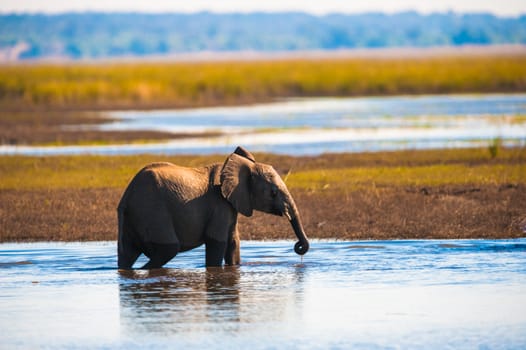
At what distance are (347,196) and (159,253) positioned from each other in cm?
640

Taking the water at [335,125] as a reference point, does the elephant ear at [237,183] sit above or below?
below

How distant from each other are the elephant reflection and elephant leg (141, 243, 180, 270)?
0.36ft

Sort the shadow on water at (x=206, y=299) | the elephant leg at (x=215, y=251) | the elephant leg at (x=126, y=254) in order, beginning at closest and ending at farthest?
the shadow on water at (x=206, y=299) → the elephant leg at (x=126, y=254) → the elephant leg at (x=215, y=251)

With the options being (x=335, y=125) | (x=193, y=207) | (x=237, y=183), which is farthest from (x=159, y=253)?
(x=335, y=125)

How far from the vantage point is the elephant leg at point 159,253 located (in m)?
13.5

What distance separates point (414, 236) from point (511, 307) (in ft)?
16.3

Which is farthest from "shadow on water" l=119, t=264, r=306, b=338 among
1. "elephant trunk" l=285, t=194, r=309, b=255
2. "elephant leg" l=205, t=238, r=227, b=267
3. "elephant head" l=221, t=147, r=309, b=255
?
"elephant head" l=221, t=147, r=309, b=255

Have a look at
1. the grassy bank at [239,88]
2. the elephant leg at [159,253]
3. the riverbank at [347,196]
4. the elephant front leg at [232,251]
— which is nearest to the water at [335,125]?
the riverbank at [347,196]

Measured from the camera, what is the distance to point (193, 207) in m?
13.6

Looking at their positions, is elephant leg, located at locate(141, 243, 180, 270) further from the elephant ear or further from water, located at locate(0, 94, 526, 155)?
water, located at locate(0, 94, 526, 155)

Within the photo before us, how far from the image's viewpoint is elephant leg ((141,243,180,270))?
44.3 ft

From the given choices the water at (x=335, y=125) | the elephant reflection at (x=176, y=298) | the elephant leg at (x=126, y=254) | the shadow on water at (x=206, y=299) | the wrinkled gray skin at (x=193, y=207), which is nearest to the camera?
the shadow on water at (x=206, y=299)

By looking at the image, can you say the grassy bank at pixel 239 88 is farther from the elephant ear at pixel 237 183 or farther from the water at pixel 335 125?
the elephant ear at pixel 237 183

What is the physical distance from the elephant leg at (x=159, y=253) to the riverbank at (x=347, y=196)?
342 centimetres
